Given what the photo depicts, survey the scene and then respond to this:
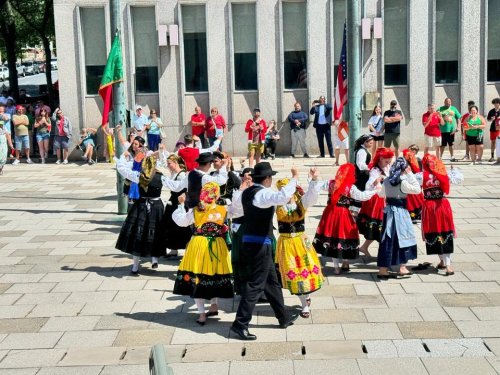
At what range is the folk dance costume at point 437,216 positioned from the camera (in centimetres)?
1073

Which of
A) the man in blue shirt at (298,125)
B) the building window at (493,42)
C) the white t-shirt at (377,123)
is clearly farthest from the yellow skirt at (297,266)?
the building window at (493,42)

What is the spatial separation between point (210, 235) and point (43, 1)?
1220 inches

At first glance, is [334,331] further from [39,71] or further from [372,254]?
[39,71]

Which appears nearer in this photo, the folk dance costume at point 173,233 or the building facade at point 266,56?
Result: the folk dance costume at point 173,233

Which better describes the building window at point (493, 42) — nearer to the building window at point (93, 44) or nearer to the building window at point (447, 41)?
the building window at point (447, 41)

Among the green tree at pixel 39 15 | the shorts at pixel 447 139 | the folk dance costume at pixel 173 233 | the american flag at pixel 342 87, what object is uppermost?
the green tree at pixel 39 15

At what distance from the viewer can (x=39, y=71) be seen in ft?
224

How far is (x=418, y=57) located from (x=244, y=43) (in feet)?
16.9

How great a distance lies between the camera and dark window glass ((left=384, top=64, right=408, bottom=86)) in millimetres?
24625

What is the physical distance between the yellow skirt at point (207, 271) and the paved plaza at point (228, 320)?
392mm

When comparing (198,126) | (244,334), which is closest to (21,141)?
(198,126)

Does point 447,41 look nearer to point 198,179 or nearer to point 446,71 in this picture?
point 446,71

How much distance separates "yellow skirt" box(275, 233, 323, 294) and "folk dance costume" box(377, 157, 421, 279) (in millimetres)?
1704

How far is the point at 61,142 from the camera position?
80.9ft
